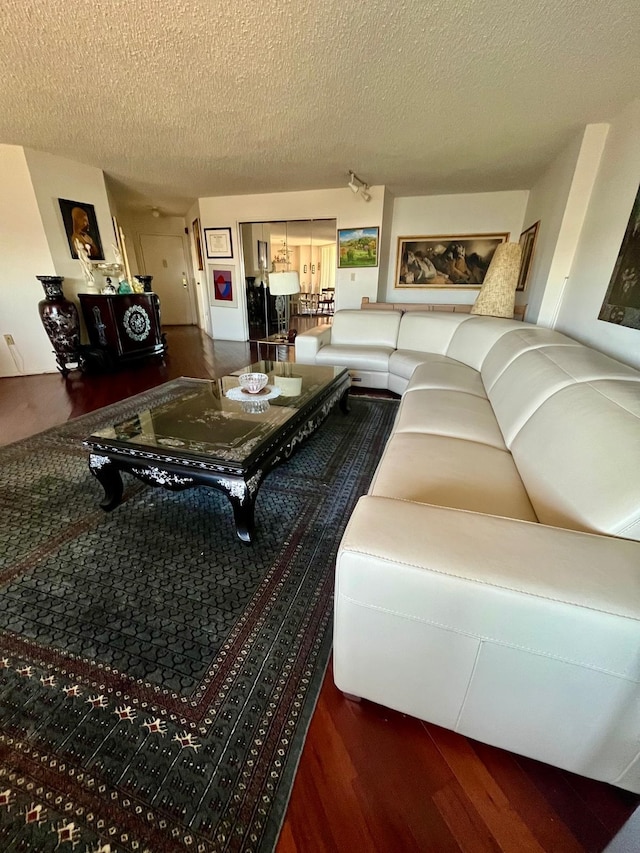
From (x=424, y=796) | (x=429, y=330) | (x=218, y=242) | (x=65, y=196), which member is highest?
(x=65, y=196)

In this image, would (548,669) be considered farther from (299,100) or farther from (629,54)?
(299,100)

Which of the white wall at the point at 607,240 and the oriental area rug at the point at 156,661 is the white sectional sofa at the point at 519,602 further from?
the white wall at the point at 607,240

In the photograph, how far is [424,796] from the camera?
2.55ft

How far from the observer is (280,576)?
134 centimetres

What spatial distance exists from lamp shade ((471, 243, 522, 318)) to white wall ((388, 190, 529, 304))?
7.70ft

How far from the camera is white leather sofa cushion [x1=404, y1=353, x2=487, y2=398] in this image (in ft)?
7.53

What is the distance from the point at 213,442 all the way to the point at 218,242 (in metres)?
5.32

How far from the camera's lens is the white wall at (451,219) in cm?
494

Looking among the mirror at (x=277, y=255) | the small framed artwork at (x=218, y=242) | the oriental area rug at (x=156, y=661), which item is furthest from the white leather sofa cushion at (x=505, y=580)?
the small framed artwork at (x=218, y=242)

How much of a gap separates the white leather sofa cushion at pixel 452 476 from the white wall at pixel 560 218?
94.9 inches

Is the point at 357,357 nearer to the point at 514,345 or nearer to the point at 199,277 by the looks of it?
the point at 514,345

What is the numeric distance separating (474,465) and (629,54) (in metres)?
2.42

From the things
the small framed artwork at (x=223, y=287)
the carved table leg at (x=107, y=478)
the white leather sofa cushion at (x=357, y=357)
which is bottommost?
the carved table leg at (x=107, y=478)

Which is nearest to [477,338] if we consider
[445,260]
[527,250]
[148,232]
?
[527,250]
